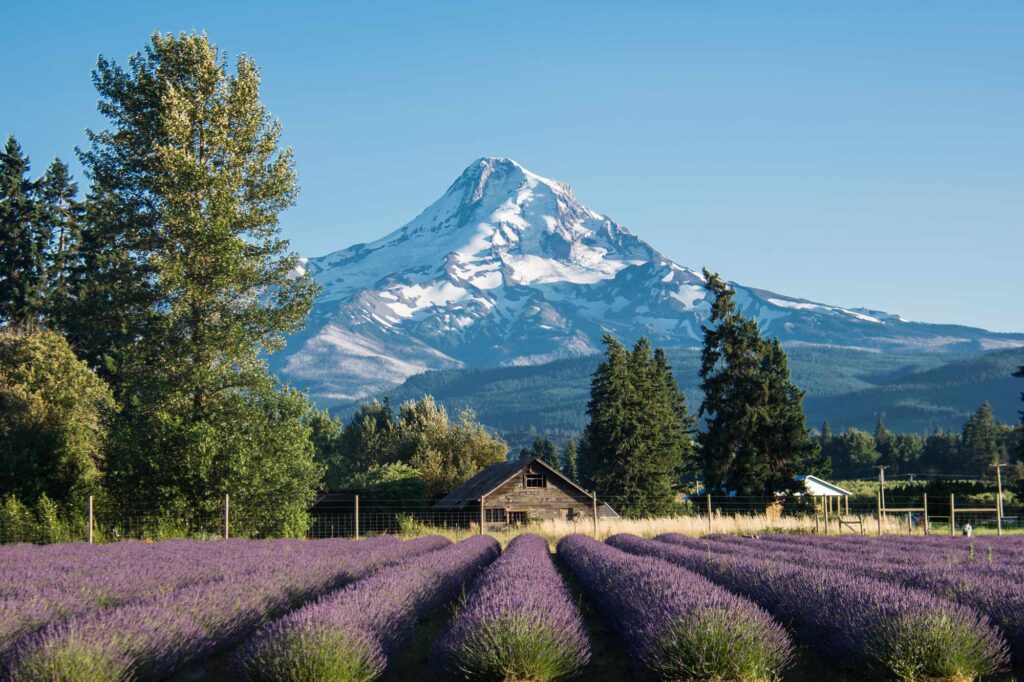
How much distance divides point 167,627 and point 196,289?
23.5 m

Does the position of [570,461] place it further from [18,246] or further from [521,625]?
[521,625]

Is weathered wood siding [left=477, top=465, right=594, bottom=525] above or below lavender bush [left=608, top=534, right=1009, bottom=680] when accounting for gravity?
below

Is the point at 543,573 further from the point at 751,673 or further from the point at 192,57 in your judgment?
the point at 192,57

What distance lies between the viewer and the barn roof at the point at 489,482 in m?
60.2

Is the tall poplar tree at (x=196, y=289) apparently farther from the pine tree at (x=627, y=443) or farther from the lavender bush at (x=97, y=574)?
the pine tree at (x=627, y=443)

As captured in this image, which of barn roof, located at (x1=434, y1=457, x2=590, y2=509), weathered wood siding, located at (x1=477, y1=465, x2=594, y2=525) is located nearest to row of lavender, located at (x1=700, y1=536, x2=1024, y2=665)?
barn roof, located at (x1=434, y1=457, x2=590, y2=509)

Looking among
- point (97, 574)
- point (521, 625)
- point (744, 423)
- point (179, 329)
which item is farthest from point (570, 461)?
point (521, 625)

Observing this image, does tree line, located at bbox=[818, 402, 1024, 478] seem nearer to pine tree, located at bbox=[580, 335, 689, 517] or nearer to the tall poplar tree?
pine tree, located at bbox=[580, 335, 689, 517]

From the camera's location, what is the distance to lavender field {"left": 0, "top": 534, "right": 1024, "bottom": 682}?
831cm

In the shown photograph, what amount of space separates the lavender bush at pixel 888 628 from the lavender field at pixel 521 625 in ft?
0.06

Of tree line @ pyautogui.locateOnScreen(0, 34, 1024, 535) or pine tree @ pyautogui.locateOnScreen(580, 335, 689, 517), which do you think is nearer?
tree line @ pyautogui.locateOnScreen(0, 34, 1024, 535)

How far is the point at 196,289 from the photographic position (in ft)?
103

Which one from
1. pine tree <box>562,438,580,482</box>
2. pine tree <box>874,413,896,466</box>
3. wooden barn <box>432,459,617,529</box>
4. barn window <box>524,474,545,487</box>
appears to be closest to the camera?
wooden barn <box>432,459,617,529</box>

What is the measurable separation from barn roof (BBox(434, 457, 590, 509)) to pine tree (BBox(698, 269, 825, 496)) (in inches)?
340
